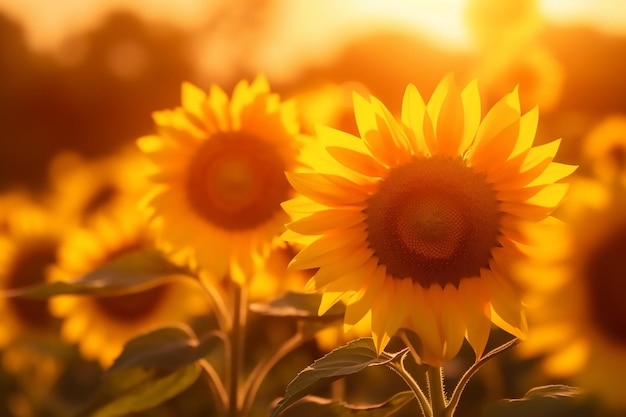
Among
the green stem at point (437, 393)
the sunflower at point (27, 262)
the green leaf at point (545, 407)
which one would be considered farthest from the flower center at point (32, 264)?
the green leaf at point (545, 407)

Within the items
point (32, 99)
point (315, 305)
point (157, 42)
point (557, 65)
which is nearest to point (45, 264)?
point (315, 305)

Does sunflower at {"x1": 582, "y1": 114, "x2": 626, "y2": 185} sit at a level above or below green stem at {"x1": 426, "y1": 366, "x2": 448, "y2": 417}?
above

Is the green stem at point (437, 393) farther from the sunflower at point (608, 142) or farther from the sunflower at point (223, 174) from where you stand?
the sunflower at point (608, 142)

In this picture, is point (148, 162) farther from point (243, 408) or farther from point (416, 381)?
point (416, 381)

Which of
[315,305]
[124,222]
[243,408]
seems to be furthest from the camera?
[124,222]

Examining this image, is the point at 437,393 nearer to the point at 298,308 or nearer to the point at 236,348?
the point at 298,308

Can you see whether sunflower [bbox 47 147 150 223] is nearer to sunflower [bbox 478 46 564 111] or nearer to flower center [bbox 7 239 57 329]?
flower center [bbox 7 239 57 329]

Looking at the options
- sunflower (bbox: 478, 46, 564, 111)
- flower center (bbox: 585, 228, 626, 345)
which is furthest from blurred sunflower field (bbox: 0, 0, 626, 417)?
sunflower (bbox: 478, 46, 564, 111)

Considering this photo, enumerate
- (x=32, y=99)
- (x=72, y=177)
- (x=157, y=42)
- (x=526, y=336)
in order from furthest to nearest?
(x=157, y=42), (x=32, y=99), (x=72, y=177), (x=526, y=336)

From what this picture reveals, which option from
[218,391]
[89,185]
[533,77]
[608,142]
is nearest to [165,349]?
[218,391]
